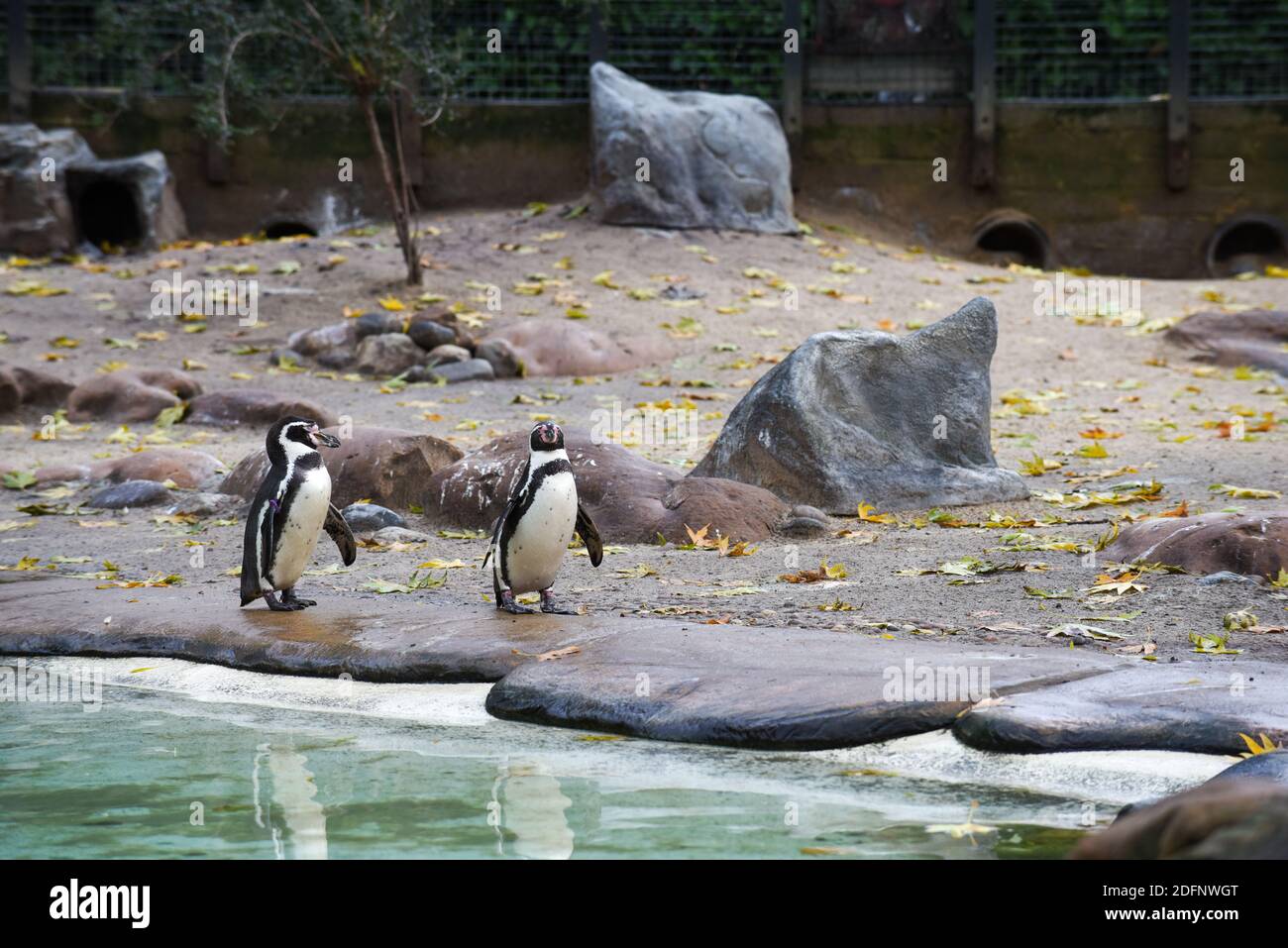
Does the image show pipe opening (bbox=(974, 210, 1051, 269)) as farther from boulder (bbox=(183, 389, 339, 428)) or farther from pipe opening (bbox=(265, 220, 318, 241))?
boulder (bbox=(183, 389, 339, 428))

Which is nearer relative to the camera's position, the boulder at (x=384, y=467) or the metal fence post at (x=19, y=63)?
the boulder at (x=384, y=467)

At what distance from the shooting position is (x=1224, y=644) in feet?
16.3

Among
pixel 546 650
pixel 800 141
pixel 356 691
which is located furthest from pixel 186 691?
pixel 800 141

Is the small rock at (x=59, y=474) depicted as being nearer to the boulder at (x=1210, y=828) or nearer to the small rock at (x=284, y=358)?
the small rock at (x=284, y=358)

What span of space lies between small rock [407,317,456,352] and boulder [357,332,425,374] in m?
0.07

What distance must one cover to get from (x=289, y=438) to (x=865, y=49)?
13.2m

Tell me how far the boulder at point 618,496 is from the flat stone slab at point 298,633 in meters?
1.60

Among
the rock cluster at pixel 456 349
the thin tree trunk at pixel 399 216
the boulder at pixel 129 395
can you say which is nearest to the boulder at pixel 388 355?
the rock cluster at pixel 456 349

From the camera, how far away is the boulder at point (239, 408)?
35.0 feet

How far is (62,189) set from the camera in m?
15.9

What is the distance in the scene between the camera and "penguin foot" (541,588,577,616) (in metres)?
5.59

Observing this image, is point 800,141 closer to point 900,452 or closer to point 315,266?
point 315,266

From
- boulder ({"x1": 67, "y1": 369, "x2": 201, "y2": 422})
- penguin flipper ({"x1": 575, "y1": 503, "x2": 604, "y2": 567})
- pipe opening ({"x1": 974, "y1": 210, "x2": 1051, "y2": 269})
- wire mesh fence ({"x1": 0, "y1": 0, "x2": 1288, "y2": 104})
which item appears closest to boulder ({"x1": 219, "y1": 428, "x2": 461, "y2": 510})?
penguin flipper ({"x1": 575, "y1": 503, "x2": 604, "y2": 567})
